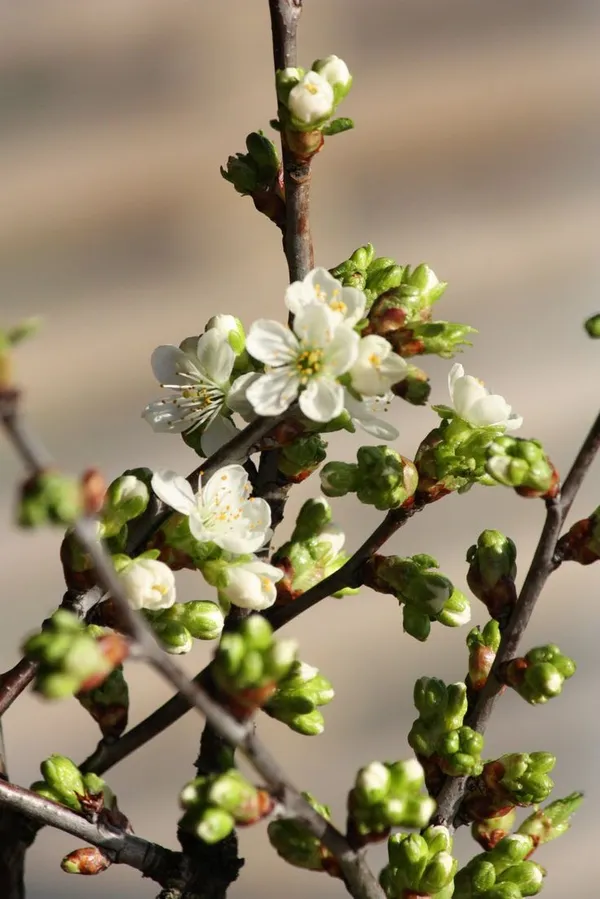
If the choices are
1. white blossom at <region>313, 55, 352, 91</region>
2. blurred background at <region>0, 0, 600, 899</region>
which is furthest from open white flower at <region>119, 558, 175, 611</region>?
blurred background at <region>0, 0, 600, 899</region>

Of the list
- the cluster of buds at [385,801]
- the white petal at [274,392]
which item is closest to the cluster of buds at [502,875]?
the cluster of buds at [385,801]

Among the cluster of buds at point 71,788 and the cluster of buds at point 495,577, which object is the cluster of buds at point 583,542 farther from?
the cluster of buds at point 71,788

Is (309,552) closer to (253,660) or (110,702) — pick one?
(110,702)

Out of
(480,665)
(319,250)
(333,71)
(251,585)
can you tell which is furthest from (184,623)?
(319,250)

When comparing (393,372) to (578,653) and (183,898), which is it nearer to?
(183,898)

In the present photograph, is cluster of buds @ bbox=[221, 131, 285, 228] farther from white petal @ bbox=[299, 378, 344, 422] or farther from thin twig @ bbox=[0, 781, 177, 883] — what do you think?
thin twig @ bbox=[0, 781, 177, 883]

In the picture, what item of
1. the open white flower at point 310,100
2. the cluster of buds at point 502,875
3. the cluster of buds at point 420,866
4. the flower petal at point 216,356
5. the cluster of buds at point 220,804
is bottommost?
the cluster of buds at point 502,875
